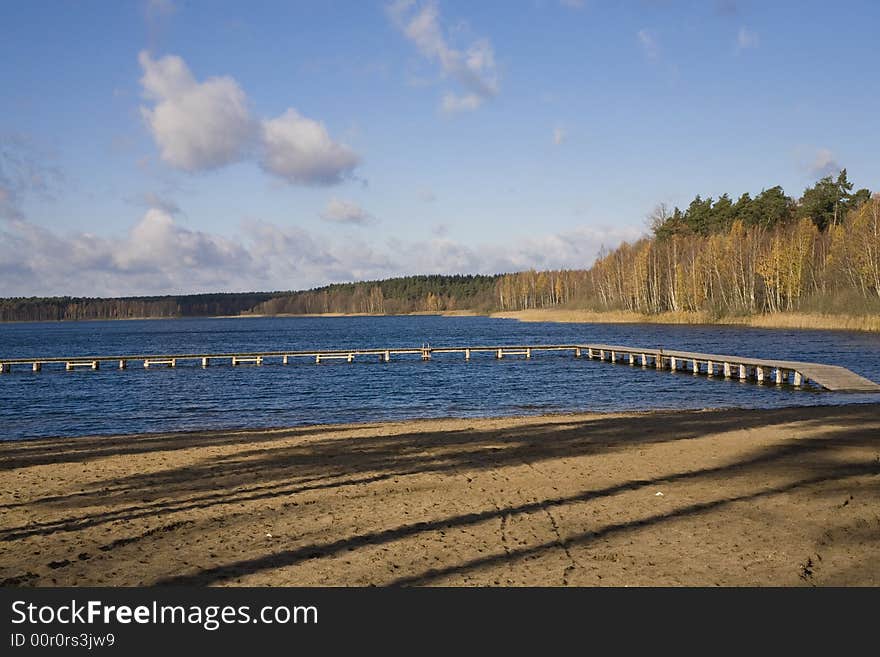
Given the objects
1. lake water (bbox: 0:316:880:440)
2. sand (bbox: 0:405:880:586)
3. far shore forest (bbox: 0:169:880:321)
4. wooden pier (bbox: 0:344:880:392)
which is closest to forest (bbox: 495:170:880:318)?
far shore forest (bbox: 0:169:880:321)

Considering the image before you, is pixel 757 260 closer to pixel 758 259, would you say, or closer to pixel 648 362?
pixel 758 259

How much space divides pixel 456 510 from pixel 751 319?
74673 millimetres

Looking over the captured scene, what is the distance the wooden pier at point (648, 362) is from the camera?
31.3 m

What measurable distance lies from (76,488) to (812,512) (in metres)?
12.3

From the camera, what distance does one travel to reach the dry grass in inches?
2443

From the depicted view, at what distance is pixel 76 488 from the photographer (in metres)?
13.7

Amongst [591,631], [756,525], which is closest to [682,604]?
[591,631]

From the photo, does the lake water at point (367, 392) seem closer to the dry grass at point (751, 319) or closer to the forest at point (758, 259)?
the dry grass at point (751, 319)

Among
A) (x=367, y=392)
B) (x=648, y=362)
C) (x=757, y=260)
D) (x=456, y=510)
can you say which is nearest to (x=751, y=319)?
(x=757, y=260)

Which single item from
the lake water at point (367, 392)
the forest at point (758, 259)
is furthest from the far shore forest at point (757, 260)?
the lake water at point (367, 392)

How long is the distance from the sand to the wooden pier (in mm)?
13550

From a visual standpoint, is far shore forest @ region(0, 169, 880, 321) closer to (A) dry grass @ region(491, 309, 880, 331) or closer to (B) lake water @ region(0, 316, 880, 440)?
(A) dry grass @ region(491, 309, 880, 331)

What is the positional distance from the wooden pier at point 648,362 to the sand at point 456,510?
13.6m

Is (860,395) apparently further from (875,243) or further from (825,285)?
(825,285)
